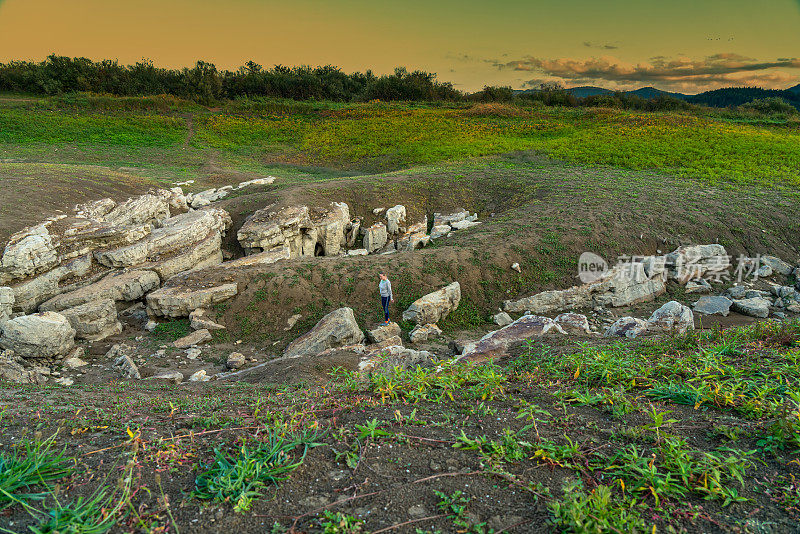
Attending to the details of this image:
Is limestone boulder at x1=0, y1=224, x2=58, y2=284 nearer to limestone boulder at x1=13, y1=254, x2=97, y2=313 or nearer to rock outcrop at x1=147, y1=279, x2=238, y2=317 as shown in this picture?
limestone boulder at x1=13, y1=254, x2=97, y2=313

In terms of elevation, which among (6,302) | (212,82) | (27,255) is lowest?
(6,302)

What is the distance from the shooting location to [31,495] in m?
2.84

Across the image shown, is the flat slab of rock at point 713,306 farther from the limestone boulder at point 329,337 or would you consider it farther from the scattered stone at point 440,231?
the limestone boulder at point 329,337

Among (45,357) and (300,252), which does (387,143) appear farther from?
(45,357)

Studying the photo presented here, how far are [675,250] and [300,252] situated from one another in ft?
47.3

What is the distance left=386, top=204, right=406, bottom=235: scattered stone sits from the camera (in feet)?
63.6

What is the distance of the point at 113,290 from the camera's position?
12.0m

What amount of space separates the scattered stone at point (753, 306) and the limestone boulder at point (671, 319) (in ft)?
9.20

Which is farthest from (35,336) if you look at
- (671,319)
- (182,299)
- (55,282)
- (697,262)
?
(697,262)

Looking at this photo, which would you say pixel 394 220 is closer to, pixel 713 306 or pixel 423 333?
pixel 423 333

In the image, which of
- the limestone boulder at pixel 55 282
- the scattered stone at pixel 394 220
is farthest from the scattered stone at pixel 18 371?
the scattered stone at pixel 394 220

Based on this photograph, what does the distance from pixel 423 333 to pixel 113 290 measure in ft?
30.5

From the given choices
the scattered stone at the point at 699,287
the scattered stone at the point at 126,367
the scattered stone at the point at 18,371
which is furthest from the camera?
the scattered stone at the point at 699,287

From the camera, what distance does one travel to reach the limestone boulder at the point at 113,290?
11276mm
